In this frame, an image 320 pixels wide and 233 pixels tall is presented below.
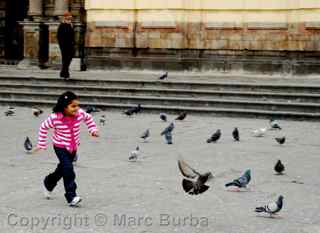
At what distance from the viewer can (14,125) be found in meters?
15.4

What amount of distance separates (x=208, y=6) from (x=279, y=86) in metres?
4.55

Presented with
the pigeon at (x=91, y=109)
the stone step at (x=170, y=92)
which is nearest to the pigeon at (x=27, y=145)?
the pigeon at (x=91, y=109)

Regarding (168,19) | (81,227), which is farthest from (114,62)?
(81,227)

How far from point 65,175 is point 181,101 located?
10344mm

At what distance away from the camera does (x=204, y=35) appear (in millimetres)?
21797

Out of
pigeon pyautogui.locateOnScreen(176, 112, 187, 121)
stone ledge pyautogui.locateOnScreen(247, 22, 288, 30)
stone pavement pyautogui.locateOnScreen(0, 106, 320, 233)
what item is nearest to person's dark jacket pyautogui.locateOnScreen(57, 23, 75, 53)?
stone ledge pyautogui.locateOnScreen(247, 22, 288, 30)

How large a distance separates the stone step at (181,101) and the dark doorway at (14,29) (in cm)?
676

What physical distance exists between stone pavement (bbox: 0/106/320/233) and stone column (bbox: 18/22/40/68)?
9.37 m

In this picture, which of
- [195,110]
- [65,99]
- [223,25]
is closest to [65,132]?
[65,99]

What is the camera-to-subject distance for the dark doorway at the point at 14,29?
26.5 m

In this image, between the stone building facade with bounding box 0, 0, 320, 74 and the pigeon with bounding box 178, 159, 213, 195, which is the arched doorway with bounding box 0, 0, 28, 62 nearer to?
the stone building facade with bounding box 0, 0, 320, 74

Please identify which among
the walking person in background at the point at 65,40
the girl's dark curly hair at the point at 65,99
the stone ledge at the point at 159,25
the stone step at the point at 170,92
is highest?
the stone ledge at the point at 159,25

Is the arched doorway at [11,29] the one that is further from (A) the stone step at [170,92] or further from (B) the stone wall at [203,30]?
(A) the stone step at [170,92]

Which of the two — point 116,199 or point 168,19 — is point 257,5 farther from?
point 116,199
